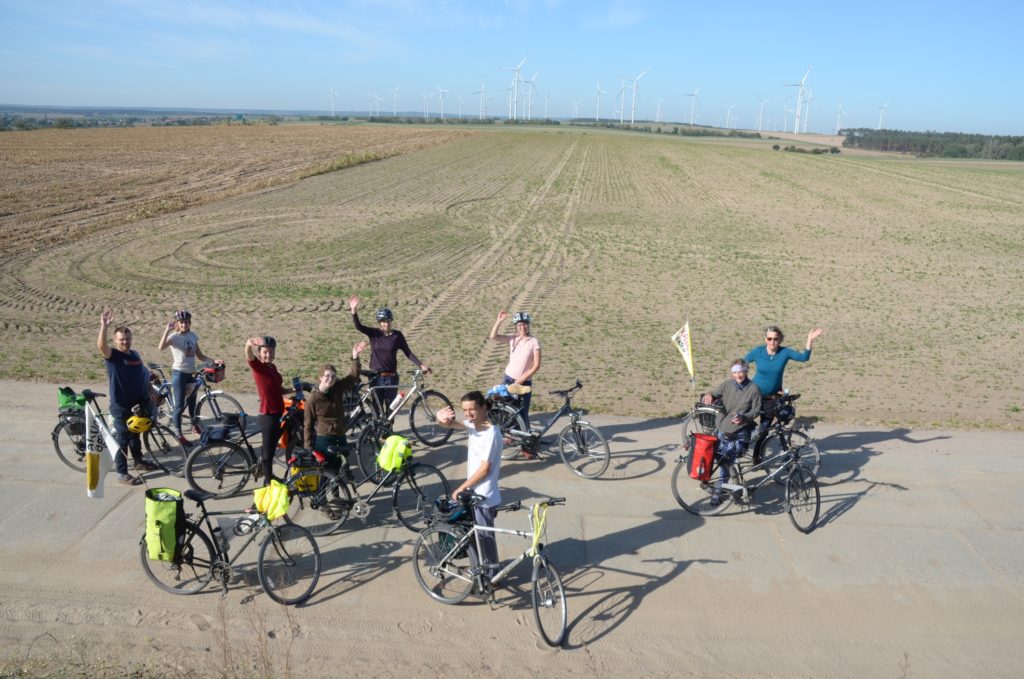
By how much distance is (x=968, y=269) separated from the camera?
2384 centimetres

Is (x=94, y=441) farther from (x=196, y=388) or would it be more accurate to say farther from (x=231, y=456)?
(x=196, y=388)

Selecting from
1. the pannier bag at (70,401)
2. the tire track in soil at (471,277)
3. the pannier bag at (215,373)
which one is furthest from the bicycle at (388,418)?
the tire track in soil at (471,277)

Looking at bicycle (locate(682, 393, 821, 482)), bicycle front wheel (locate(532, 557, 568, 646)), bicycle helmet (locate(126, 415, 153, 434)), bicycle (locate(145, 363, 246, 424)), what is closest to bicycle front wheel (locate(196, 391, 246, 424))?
bicycle (locate(145, 363, 246, 424))

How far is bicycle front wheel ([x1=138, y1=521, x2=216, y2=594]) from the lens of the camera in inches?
239

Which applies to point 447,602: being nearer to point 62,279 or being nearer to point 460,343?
point 460,343

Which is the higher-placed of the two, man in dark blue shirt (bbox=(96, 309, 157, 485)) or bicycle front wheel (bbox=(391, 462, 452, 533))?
man in dark blue shirt (bbox=(96, 309, 157, 485))

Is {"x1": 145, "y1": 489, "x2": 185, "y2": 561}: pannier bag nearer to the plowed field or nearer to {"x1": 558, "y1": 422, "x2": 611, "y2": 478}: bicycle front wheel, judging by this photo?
{"x1": 558, "y1": 422, "x2": 611, "y2": 478}: bicycle front wheel

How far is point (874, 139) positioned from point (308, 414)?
6147 inches

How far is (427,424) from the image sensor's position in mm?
9656

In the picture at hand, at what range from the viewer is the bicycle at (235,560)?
6.05 meters

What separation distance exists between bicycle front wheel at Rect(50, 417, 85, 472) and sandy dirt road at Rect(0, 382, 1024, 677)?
169 millimetres

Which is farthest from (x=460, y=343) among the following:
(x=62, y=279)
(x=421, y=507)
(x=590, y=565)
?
(x=62, y=279)

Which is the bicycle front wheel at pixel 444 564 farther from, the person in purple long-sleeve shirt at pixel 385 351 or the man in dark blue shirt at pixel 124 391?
the man in dark blue shirt at pixel 124 391

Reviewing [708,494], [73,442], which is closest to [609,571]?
[708,494]
